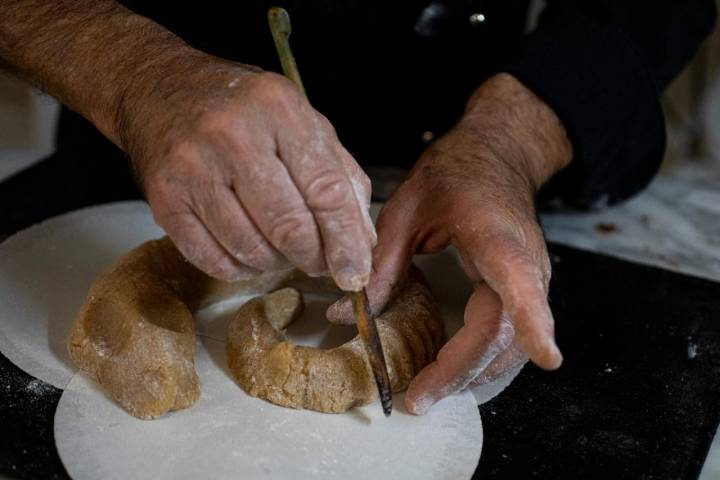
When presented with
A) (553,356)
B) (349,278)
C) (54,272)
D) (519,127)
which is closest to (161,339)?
(349,278)

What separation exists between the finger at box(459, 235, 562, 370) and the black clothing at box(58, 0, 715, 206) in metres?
0.52

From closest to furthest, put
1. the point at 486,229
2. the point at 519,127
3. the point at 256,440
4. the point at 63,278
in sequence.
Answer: the point at 256,440 < the point at 486,229 < the point at 63,278 < the point at 519,127

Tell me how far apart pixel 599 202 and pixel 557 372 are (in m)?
0.69

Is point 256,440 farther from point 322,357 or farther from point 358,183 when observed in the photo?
point 358,183

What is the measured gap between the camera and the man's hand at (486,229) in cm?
114

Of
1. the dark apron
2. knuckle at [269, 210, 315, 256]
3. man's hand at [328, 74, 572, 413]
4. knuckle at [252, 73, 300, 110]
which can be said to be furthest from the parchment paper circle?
knuckle at [252, 73, 300, 110]

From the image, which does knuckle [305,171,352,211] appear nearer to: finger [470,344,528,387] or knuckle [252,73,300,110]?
knuckle [252,73,300,110]

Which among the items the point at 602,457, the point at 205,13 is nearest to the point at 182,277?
the point at 205,13

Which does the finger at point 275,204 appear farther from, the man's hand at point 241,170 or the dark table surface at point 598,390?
the dark table surface at point 598,390

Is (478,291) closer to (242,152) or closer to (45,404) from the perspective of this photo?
(242,152)

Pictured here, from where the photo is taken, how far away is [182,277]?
1.37 metres

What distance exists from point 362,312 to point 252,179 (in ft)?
0.76

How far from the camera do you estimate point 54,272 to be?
1.47 metres

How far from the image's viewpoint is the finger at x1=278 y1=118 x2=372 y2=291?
1.02 m
